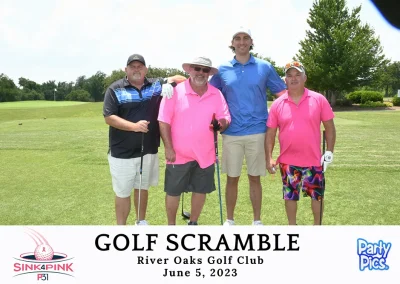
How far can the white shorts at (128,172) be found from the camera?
424 centimetres

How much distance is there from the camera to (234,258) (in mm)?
3043

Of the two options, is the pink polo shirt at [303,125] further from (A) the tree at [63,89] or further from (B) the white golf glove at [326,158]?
(A) the tree at [63,89]

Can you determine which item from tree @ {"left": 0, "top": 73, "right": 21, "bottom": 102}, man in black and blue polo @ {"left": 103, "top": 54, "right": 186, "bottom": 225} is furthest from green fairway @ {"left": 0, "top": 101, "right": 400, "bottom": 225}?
tree @ {"left": 0, "top": 73, "right": 21, "bottom": 102}

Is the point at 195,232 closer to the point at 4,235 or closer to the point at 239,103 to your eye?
the point at 4,235

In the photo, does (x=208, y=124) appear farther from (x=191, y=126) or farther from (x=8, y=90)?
(x=8, y=90)

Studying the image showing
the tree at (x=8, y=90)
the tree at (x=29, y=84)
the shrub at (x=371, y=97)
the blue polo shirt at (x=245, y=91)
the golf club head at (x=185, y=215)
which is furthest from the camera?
the tree at (x=29, y=84)

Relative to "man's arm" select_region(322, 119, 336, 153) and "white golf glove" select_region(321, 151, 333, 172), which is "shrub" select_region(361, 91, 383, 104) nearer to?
"man's arm" select_region(322, 119, 336, 153)

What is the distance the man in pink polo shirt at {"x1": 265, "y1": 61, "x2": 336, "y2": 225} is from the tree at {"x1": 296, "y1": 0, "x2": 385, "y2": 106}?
118ft

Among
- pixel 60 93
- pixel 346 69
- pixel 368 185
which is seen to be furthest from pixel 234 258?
pixel 60 93

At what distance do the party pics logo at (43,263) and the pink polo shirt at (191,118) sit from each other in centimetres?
157

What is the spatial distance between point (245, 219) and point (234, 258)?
1.99m

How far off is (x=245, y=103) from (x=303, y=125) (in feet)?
2.31

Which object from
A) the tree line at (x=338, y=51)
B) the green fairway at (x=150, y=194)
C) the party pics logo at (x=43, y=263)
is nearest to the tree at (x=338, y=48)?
the tree line at (x=338, y=51)

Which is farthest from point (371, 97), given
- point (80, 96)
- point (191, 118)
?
point (80, 96)
